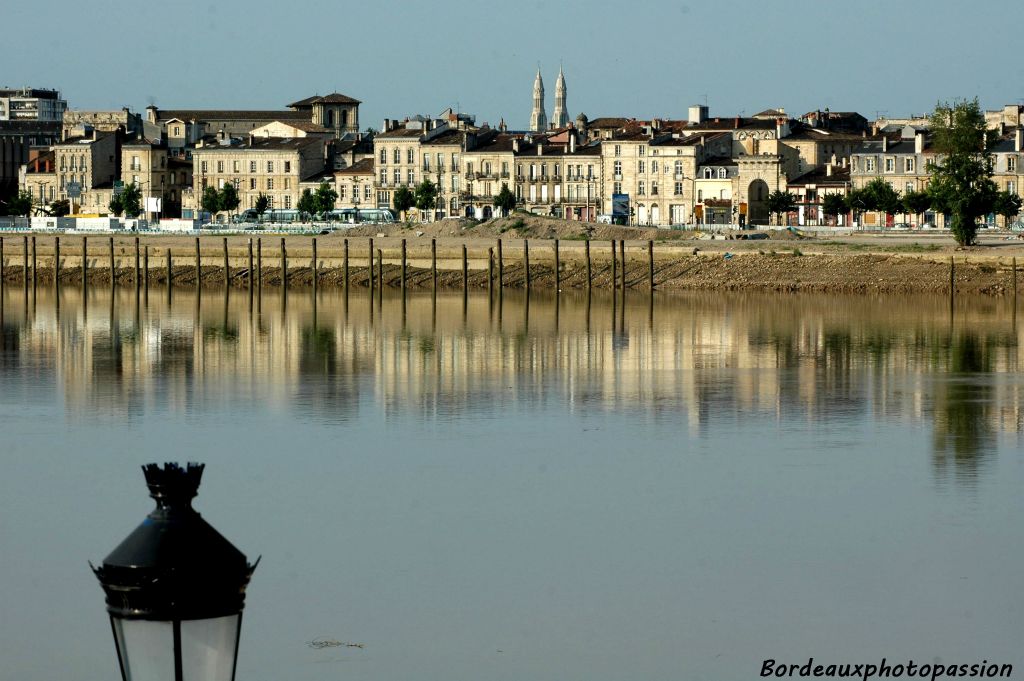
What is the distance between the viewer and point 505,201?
368 ft

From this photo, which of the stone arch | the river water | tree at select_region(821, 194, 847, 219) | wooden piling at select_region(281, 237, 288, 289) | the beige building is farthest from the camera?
the beige building

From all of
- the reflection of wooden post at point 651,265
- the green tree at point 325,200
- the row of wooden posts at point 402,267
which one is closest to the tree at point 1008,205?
the row of wooden posts at point 402,267

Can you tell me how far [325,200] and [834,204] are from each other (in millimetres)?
31167

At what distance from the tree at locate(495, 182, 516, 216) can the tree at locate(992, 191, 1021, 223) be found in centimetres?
3035

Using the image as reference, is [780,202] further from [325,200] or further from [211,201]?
[211,201]

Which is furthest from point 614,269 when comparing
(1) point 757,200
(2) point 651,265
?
(1) point 757,200

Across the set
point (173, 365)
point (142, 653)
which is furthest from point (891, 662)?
point (173, 365)

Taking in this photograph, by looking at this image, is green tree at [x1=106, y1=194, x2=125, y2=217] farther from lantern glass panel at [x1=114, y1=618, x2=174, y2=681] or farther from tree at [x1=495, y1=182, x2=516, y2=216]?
lantern glass panel at [x1=114, y1=618, x2=174, y2=681]

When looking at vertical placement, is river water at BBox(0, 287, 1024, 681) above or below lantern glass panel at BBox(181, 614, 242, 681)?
below

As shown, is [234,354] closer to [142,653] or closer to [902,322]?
[902,322]

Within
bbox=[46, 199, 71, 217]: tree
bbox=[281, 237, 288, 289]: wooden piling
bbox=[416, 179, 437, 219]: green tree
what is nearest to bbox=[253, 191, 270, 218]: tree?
bbox=[416, 179, 437, 219]: green tree

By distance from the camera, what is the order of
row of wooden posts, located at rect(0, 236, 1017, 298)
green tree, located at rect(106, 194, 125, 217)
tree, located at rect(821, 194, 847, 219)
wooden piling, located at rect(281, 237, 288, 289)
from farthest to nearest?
green tree, located at rect(106, 194, 125, 217) < tree, located at rect(821, 194, 847, 219) < wooden piling, located at rect(281, 237, 288, 289) < row of wooden posts, located at rect(0, 236, 1017, 298)

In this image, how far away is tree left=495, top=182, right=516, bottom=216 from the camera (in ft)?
368

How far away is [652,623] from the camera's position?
688 inches
